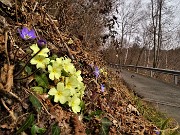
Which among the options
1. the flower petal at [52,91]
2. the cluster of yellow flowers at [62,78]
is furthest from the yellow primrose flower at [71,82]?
the flower petal at [52,91]

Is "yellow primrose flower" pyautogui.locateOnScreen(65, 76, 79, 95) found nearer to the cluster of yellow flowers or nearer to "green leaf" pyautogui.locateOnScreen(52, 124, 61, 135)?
the cluster of yellow flowers

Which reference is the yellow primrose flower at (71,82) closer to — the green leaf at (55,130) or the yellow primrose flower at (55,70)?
the yellow primrose flower at (55,70)

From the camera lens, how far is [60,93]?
6.11 ft

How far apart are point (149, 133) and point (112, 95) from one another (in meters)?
0.64

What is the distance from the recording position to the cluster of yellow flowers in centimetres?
185

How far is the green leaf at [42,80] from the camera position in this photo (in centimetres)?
188

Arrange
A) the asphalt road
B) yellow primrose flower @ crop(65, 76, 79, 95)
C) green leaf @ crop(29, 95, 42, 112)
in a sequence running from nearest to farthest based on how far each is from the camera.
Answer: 1. green leaf @ crop(29, 95, 42, 112)
2. yellow primrose flower @ crop(65, 76, 79, 95)
3. the asphalt road

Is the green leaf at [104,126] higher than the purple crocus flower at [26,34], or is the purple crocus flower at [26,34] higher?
the purple crocus flower at [26,34]

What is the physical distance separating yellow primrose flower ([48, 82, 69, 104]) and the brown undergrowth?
5 centimetres

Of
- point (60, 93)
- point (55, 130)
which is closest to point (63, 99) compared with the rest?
point (60, 93)

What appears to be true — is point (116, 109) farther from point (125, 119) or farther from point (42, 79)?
point (42, 79)

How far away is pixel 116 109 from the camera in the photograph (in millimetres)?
2723

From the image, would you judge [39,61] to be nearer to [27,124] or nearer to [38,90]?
[38,90]

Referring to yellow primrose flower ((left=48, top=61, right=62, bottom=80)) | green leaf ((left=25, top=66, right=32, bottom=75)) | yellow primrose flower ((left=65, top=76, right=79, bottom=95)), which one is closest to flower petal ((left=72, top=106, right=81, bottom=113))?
yellow primrose flower ((left=65, top=76, right=79, bottom=95))
